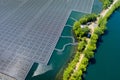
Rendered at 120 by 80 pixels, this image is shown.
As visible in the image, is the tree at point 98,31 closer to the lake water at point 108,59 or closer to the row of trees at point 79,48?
the lake water at point 108,59

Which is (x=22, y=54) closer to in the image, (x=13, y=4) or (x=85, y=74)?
(x=85, y=74)

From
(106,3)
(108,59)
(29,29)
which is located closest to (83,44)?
A: (108,59)

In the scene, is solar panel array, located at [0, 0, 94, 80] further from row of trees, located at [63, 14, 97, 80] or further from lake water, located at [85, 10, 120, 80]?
lake water, located at [85, 10, 120, 80]

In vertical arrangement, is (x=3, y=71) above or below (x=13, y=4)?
below

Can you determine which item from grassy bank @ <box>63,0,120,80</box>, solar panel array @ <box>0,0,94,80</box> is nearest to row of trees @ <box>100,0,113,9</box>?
solar panel array @ <box>0,0,94,80</box>

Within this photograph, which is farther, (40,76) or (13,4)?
(13,4)

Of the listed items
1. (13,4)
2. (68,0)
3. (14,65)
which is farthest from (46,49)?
(68,0)

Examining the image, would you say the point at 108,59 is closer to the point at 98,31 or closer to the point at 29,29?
the point at 98,31
